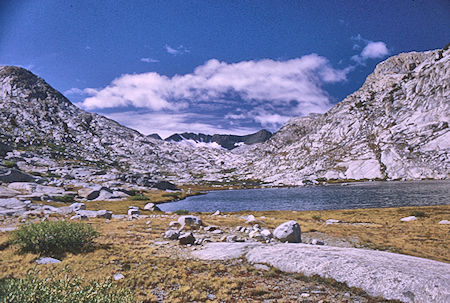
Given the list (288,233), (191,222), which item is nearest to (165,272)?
(288,233)

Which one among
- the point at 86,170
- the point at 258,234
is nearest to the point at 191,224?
the point at 258,234

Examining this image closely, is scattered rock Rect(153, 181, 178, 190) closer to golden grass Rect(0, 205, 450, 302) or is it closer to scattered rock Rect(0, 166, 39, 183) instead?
scattered rock Rect(0, 166, 39, 183)

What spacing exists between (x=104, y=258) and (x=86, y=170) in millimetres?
171325

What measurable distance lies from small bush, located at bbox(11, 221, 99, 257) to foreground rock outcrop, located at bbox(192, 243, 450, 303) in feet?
29.5

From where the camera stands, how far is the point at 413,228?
35906mm

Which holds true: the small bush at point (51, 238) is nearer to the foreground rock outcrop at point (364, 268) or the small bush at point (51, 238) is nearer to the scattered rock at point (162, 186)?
the foreground rock outcrop at point (364, 268)

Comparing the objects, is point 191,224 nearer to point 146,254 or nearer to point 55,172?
point 146,254

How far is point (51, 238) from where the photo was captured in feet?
55.5

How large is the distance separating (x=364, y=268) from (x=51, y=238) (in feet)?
68.3

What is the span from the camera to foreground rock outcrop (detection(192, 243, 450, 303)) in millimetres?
11359

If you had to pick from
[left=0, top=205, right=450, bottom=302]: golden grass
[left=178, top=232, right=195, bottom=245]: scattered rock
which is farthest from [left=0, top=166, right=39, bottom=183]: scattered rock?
[left=178, top=232, right=195, bottom=245]: scattered rock

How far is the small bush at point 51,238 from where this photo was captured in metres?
16.3

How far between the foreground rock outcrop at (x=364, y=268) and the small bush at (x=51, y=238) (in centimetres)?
898

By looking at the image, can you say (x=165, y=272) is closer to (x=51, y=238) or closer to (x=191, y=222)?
(x=51, y=238)
